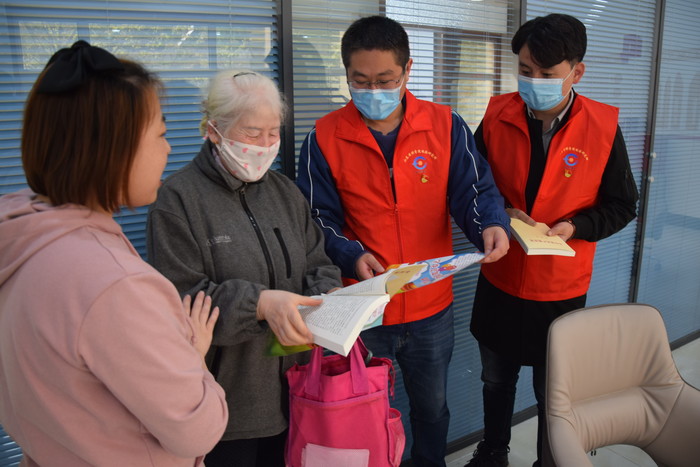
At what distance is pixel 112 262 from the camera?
880mm

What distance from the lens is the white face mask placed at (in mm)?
1479

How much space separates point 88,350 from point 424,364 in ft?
4.62

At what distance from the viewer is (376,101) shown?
72.0 inches

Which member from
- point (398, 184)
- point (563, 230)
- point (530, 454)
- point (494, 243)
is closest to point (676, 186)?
point (530, 454)

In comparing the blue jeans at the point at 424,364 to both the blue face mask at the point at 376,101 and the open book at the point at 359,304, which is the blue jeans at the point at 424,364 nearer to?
the open book at the point at 359,304

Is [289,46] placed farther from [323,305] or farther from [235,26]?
[323,305]

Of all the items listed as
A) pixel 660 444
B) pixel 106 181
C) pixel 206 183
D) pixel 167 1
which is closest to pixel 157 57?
pixel 167 1

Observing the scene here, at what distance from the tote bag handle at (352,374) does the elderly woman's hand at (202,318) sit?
358 mm

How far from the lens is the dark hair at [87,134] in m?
0.88

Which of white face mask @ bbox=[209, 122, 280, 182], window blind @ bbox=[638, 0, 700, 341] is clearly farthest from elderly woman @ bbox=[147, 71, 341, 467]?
window blind @ bbox=[638, 0, 700, 341]

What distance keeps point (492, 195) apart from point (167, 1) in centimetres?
127

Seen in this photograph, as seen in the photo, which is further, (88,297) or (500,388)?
(500,388)

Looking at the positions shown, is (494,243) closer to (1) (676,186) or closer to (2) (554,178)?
(2) (554,178)

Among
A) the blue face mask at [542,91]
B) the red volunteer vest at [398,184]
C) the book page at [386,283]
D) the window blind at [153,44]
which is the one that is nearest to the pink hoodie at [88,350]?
the book page at [386,283]
